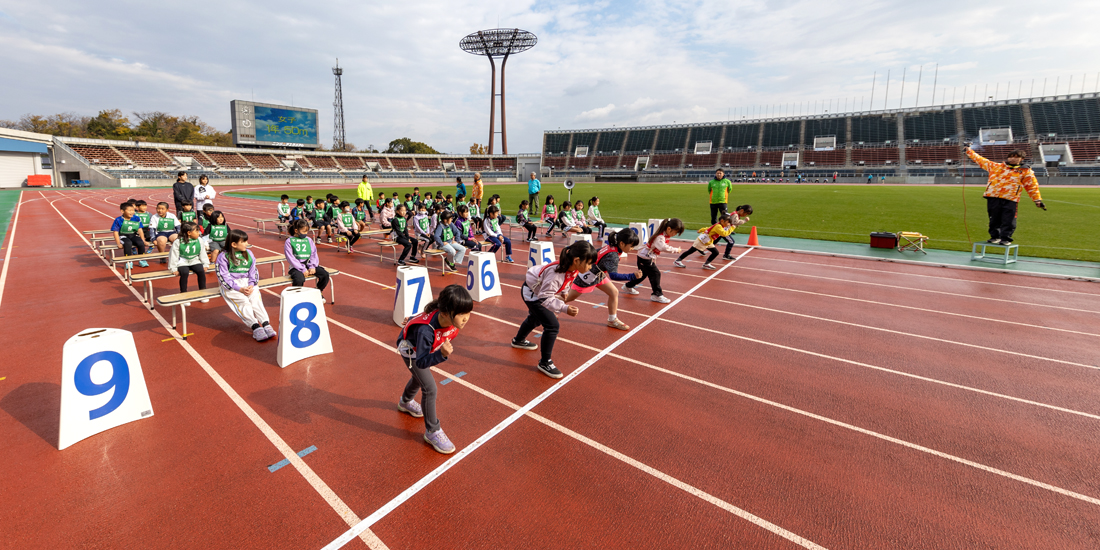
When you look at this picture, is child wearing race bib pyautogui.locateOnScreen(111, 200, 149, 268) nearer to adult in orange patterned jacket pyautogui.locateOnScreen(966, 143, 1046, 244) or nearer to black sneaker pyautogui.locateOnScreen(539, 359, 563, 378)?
black sneaker pyautogui.locateOnScreen(539, 359, 563, 378)

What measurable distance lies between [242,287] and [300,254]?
1329mm

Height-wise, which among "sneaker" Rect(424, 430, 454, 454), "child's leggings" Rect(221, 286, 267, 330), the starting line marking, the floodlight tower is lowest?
the starting line marking

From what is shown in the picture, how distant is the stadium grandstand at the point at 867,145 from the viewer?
5472cm

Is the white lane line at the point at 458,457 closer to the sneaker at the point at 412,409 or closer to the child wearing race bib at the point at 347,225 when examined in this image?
the sneaker at the point at 412,409

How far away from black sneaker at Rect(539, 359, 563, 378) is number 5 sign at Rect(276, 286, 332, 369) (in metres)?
2.91

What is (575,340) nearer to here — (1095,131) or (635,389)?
(635,389)

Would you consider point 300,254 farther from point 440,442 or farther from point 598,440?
point 598,440

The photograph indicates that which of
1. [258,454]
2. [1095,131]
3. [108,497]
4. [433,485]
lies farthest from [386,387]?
[1095,131]

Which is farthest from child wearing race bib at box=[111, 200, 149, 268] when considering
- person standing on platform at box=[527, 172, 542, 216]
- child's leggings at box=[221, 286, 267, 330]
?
person standing on platform at box=[527, 172, 542, 216]

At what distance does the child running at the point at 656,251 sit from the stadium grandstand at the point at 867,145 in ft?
173

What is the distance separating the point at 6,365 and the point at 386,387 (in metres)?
4.76

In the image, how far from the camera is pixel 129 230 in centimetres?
1091

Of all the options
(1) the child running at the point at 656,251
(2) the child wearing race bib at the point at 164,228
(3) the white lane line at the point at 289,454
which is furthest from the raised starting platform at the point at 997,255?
(2) the child wearing race bib at the point at 164,228

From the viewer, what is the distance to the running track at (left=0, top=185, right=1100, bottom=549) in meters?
3.13
